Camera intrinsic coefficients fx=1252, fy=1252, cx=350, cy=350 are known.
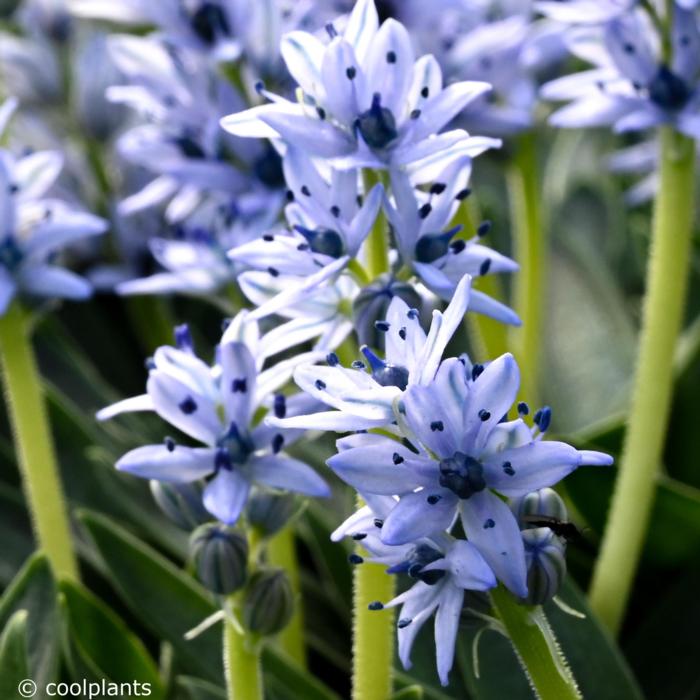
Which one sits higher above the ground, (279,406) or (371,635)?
(279,406)

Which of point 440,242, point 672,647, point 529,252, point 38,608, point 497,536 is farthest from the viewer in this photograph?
point 529,252

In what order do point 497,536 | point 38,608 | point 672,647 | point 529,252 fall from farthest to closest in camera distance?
point 529,252 < point 672,647 < point 38,608 < point 497,536

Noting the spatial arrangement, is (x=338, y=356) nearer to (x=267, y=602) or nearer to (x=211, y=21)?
(x=267, y=602)

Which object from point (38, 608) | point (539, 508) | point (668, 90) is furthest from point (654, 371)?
point (38, 608)

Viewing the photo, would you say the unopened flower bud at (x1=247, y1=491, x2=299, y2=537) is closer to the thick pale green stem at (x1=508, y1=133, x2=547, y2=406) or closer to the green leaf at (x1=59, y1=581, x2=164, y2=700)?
the green leaf at (x1=59, y1=581, x2=164, y2=700)

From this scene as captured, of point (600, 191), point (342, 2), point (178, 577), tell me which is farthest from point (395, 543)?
point (600, 191)

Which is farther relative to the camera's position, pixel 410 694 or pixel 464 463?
pixel 410 694

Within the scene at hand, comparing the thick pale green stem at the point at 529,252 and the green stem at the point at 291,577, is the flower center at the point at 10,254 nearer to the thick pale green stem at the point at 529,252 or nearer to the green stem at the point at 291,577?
the green stem at the point at 291,577

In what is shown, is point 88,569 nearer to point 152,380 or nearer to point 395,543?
point 152,380

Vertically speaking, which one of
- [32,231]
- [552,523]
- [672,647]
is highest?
[32,231]
